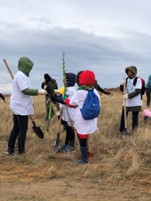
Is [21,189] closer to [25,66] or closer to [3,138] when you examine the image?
[25,66]

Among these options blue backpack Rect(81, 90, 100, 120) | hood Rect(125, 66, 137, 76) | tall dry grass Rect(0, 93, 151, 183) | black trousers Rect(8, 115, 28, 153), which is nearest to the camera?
tall dry grass Rect(0, 93, 151, 183)

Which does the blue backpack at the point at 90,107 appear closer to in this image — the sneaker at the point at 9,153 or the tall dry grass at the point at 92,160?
the tall dry grass at the point at 92,160

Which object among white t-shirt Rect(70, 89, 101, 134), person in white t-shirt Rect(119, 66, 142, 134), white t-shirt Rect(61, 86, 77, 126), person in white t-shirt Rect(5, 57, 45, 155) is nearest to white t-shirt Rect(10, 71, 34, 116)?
person in white t-shirt Rect(5, 57, 45, 155)

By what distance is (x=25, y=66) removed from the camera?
7.47 meters

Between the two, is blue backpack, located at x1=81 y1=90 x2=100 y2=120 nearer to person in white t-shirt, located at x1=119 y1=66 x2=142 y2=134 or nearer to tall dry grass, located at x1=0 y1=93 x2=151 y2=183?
tall dry grass, located at x1=0 y1=93 x2=151 y2=183

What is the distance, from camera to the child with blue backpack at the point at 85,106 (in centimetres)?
693

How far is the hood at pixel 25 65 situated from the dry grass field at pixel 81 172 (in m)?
1.51

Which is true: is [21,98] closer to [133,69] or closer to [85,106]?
[85,106]

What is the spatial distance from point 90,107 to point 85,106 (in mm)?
89

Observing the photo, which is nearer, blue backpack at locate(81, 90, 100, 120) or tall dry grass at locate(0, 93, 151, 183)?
tall dry grass at locate(0, 93, 151, 183)

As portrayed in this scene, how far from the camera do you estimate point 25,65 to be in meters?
7.46

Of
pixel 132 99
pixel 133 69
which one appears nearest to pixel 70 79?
pixel 133 69

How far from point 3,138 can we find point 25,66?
8.43ft

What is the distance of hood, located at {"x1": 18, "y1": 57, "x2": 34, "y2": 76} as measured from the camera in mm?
7473
